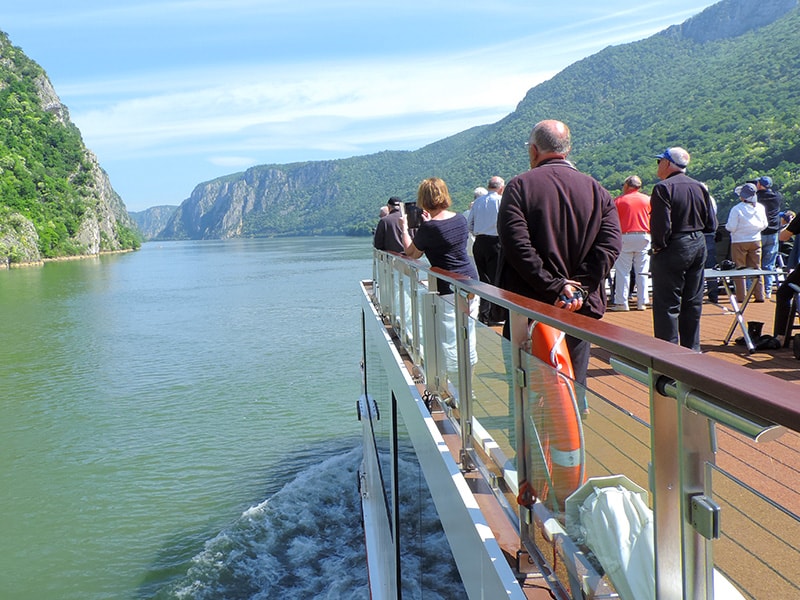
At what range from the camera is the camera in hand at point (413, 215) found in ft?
25.9

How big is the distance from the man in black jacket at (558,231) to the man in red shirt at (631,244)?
6270 millimetres

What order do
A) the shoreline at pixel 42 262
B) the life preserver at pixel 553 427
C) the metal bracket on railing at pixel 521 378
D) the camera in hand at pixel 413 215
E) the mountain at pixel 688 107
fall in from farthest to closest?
the shoreline at pixel 42 262 < the mountain at pixel 688 107 < the camera in hand at pixel 413 215 < the metal bracket on railing at pixel 521 378 < the life preserver at pixel 553 427

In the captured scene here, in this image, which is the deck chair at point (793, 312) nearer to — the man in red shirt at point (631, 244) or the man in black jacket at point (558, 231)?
the man in red shirt at point (631, 244)

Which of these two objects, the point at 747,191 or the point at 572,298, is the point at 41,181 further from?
the point at 572,298

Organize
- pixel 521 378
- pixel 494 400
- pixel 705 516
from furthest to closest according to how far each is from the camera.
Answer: pixel 494 400 < pixel 521 378 < pixel 705 516

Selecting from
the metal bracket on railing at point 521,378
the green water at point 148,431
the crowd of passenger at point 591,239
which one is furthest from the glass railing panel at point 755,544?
the green water at point 148,431

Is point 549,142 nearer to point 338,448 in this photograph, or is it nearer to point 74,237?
point 338,448

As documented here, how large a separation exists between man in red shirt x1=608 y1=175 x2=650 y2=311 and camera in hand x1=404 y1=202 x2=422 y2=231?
2995 mm

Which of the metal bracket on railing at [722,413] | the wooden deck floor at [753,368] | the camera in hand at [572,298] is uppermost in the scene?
the metal bracket on railing at [722,413]

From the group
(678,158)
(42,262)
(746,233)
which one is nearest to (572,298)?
(678,158)

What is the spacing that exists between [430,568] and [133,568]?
25.2ft

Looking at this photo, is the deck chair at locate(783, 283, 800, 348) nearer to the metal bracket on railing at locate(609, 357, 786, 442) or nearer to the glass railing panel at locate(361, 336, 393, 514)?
the glass railing panel at locate(361, 336, 393, 514)

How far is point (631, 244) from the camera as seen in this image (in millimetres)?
9742

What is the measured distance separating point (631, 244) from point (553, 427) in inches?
317
